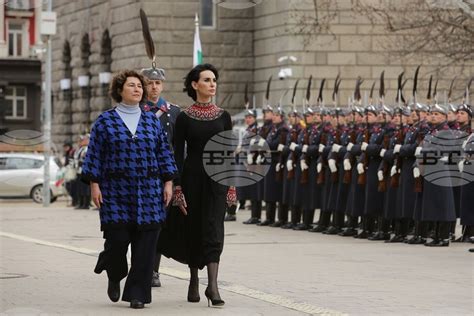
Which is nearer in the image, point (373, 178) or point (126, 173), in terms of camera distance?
point (126, 173)

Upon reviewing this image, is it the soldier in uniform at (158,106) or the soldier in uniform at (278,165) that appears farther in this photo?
the soldier in uniform at (278,165)

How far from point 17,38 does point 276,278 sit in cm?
5936

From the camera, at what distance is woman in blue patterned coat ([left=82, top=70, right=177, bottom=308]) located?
11.8 m

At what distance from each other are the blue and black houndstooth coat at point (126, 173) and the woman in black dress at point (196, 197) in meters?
0.40

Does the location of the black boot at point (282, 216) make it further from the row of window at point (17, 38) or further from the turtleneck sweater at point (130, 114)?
the row of window at point (17, 38)

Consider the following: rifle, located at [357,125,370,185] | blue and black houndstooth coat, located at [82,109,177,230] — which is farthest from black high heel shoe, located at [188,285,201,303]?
rifle, located at [357,125,370,185]

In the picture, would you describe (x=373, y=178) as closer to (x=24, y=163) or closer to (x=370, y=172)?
(x=370, y=172)

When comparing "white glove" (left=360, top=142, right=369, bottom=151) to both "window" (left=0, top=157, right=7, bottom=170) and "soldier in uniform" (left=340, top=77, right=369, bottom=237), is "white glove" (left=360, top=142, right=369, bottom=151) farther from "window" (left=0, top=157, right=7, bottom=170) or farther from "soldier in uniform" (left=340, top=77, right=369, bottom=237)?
"window" (left=0, top=157, right=7, bottom=170)

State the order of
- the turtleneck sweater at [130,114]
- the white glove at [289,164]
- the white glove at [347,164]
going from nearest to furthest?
1. the turtleneck sweater at [130,114]
2. the white glove at [347,164]
3. the white glove at [289,164]

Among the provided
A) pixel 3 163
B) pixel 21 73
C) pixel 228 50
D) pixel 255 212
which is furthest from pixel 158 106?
pixel 21 73

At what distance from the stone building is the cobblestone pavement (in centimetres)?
1298

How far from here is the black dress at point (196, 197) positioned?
12.2 metres

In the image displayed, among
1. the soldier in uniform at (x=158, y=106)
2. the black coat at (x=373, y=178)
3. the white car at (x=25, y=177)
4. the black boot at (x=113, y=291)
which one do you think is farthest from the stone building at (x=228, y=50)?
the black boot at (x=113, y=291)

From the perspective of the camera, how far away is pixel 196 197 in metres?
12.3
